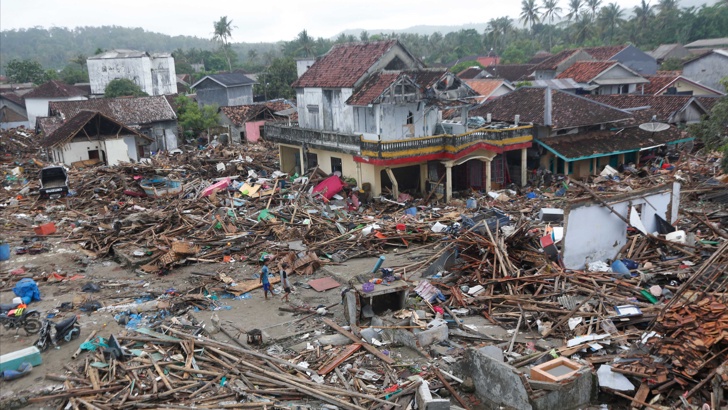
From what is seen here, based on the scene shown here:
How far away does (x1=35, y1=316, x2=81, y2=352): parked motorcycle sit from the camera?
13.2 meters

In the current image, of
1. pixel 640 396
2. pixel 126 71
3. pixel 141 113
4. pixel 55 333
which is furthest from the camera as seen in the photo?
pixel 126 71

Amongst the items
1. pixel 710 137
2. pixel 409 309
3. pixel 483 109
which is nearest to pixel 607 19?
pixel 483 109

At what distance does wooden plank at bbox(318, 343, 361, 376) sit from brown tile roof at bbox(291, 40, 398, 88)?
58.3 ft

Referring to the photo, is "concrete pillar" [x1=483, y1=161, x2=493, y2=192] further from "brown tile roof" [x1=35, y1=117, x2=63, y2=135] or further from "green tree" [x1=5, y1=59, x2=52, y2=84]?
"green tree" [x1=5, y1=59, x2=52, y2=84]

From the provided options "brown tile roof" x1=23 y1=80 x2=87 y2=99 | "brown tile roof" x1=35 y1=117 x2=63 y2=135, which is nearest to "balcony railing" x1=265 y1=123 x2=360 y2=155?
"brown tile roof" x1=35 y1=117 x2=63 y2=135

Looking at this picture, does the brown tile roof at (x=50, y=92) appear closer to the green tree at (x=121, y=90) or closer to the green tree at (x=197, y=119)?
the green tree at (x=121, y=90)

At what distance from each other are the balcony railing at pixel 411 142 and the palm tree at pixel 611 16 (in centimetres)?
6478


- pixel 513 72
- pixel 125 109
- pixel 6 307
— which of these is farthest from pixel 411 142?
pixel 513 72

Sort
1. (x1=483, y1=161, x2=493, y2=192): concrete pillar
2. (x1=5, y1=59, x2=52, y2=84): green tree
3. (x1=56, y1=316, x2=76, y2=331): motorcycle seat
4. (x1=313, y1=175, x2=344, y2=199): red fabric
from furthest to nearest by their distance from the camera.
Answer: (x1=5, y1=59, x2=52, y2=84): green tree < (x1=483, y1=161, x2=493, y2=192): concrete pillar < (x1=313, y1=175, x2=344, y2=199): red fabric < (x1=56, y1=316, x2=76, y2=331): motorcycle seat

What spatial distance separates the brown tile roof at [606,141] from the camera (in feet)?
101

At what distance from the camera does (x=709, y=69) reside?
53.1m

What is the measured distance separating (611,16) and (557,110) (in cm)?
6261

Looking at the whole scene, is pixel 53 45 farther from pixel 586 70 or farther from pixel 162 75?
pixel 586 70

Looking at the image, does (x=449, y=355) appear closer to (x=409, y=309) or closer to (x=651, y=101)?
(x=409, y=309)
